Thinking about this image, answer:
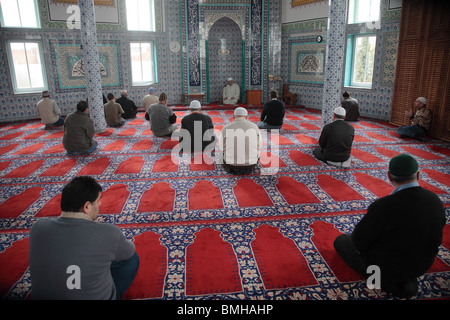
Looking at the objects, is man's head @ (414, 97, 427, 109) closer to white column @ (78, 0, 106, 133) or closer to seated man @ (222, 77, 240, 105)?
seated man @ (222, 77, 240, 105)

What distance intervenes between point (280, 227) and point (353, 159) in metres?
2.27

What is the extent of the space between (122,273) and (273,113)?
4.64 m

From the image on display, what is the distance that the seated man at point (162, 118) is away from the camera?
5.39 m

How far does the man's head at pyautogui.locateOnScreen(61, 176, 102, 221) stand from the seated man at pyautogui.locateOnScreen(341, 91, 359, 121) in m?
6.13

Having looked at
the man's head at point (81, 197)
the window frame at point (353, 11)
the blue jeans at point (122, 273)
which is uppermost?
the window frame at point (353, 11)

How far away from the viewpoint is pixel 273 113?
5.90 m

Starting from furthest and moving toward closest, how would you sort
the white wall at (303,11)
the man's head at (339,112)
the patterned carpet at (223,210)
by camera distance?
1. the white wall at (303,11)
2. the man's head at (339,112)
3. the patterned carpet at (223,210)

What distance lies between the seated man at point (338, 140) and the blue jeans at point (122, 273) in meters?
2.99

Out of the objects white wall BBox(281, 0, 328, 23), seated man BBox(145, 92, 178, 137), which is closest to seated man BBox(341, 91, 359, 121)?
white wall BBox(281, 0, 328, 23)

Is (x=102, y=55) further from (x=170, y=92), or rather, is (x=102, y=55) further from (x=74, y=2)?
(x=170, y=92)

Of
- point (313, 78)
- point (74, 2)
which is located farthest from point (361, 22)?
point (74, 2)

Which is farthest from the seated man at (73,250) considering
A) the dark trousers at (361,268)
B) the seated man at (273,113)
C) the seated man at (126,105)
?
the seated man at (126,105)

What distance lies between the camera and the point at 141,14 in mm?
8516

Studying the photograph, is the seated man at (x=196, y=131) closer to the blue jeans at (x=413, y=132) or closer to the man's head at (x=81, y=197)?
the man's head at (x=81, y=197)
